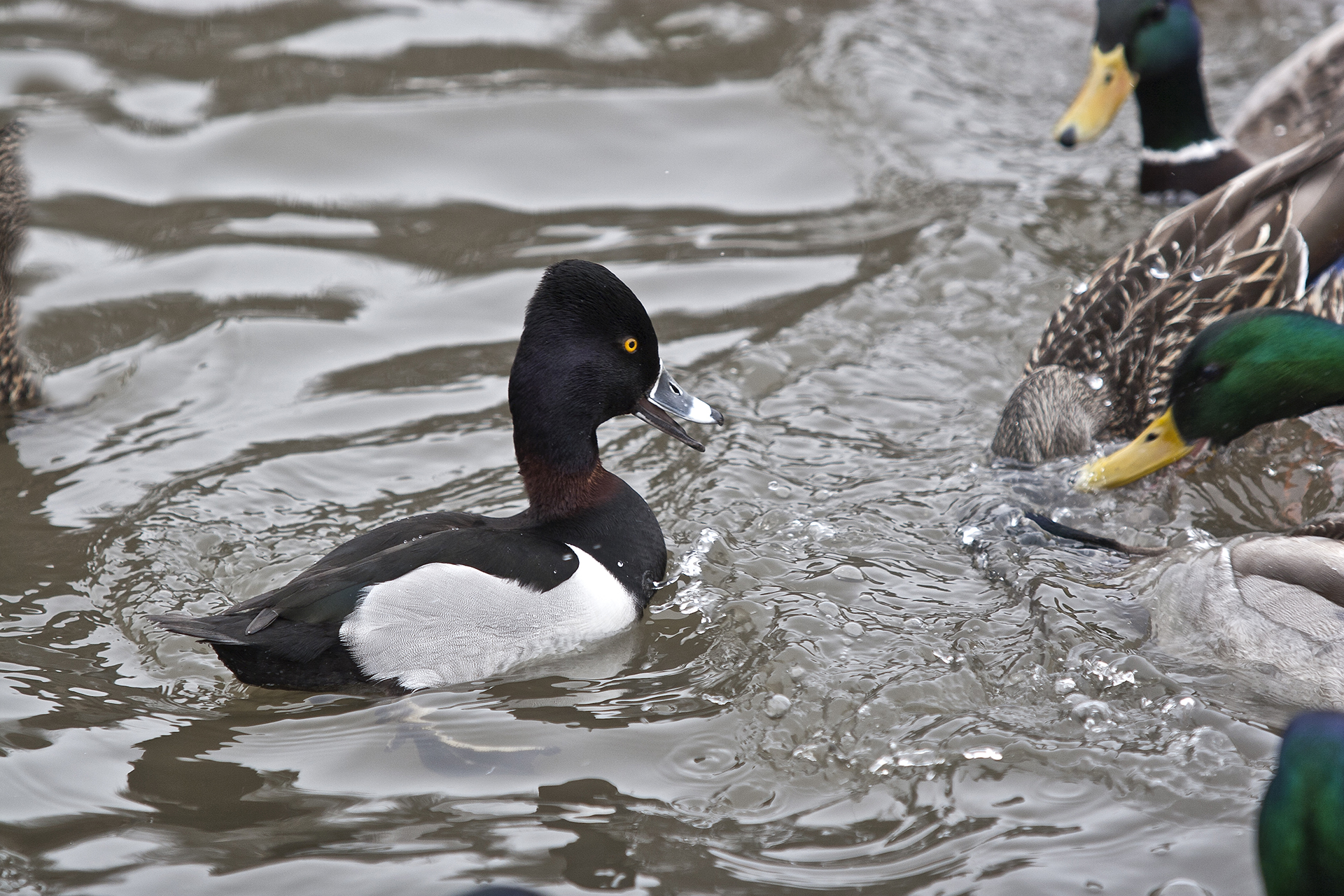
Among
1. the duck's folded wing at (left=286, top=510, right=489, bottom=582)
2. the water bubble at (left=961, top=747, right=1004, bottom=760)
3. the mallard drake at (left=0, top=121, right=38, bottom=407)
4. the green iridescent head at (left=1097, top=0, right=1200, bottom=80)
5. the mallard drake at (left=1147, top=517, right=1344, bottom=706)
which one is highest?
the green iridescent head at (left=1097, top=0, right=1200, bottom=80)

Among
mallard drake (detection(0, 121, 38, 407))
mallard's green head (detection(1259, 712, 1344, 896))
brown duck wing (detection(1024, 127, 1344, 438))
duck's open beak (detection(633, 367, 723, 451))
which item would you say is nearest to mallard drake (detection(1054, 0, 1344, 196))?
brown duck wing (detection(1024, 127, 1344, 438))

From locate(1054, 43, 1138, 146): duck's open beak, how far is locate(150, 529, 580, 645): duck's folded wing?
426 cm

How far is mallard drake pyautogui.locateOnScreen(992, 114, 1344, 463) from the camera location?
226 inches

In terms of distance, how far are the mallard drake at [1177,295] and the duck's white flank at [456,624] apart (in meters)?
2.20

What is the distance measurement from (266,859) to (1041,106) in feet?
23.7

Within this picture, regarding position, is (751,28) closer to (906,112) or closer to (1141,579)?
(906,112)

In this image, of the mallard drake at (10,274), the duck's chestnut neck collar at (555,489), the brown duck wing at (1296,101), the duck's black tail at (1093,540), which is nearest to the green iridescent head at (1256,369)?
the duck's black tail at (1093,540)

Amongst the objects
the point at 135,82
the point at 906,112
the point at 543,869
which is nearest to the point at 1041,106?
the point at 906,112

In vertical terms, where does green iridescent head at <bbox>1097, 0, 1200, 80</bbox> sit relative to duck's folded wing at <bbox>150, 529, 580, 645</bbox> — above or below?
above

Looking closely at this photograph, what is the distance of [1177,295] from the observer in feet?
19.4

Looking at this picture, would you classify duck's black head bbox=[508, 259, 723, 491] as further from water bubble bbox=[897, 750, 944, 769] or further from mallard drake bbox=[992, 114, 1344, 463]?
mallard drake bbox=[992, 114, 1344, 463]

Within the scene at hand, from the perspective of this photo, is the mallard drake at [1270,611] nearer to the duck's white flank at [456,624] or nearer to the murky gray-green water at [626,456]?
the murky gray-green water at [626,456]

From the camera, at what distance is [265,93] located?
9.02 meters

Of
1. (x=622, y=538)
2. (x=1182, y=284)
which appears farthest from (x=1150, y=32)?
(x=622, y=538)
